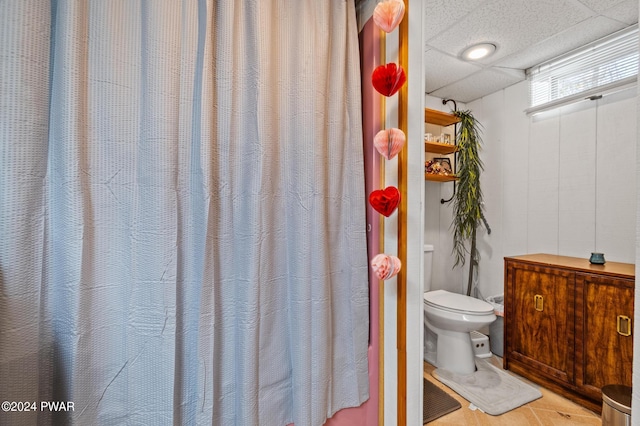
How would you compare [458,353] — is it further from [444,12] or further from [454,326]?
[444,12]

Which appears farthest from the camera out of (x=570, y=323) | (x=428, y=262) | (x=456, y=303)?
(x=428, y=262)

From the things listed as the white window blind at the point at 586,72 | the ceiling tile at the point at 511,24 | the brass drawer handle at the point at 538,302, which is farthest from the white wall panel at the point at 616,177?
the ceiling tile at the point at 511,24

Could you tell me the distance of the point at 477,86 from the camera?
8.12 feet

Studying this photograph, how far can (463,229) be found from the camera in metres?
2.53

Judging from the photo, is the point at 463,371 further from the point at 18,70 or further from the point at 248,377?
the point at 18,70

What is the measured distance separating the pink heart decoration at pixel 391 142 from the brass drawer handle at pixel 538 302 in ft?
5.19

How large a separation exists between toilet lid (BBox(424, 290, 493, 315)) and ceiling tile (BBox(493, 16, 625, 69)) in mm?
1807

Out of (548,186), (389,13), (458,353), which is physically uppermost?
(389,13)

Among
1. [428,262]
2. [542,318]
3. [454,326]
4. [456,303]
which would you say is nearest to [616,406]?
[542,318]

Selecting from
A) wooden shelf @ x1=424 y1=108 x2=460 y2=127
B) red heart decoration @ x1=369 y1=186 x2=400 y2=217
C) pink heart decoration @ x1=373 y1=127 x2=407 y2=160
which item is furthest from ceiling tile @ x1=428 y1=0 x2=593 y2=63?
red heart decoration @ x1=369 y1=186 x2=400 y2=217

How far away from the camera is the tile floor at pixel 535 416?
1.58m

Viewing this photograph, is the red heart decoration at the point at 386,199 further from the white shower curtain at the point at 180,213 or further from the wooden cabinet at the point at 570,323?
the wooden cabinet at the point at 570,323

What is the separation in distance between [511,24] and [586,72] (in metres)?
0.76

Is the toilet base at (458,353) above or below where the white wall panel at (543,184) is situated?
below
